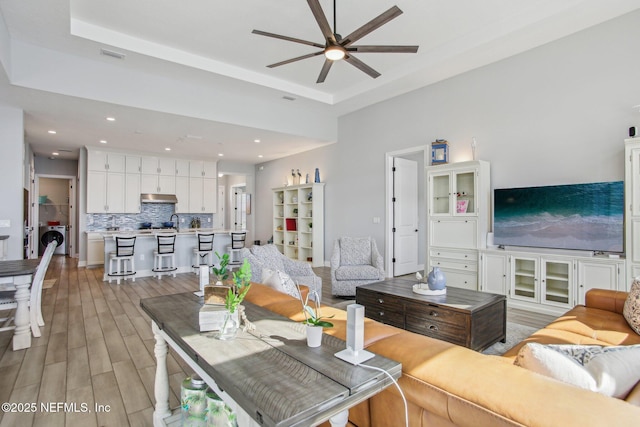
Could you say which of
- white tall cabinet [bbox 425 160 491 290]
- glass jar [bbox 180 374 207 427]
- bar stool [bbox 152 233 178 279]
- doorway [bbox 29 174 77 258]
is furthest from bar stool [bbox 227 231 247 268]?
glass jar [bbox 180 374 207 427]

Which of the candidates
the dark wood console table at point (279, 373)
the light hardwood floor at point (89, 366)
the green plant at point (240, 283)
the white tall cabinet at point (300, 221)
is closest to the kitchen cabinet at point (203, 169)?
the white tall cabinet at point (300, 221)

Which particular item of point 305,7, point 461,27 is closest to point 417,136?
point 461,27

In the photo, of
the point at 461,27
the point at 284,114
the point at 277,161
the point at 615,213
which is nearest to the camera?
the point at 615,213

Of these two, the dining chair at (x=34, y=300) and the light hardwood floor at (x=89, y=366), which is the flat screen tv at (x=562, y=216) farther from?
the dining chair at (x=34, y=300)

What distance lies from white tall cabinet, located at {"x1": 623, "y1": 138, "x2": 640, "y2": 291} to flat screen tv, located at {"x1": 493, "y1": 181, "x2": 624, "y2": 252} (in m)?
0.12

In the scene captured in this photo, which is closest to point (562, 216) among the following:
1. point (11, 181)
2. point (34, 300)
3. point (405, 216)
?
point (405, 216)

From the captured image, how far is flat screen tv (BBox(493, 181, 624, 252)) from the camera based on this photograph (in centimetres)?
371

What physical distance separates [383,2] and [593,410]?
4167 mm

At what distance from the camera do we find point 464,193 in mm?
5055

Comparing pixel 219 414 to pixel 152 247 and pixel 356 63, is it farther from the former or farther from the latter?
pixel 152 247

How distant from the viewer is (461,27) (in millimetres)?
4312

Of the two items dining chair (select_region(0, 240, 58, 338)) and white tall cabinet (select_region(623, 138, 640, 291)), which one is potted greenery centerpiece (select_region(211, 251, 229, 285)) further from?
white tall cabinet (select_region(623, 138, 640, 291))

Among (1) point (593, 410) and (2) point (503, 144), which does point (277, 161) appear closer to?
(2) point (503, 144)

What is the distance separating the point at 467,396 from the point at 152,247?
7.20 meters
